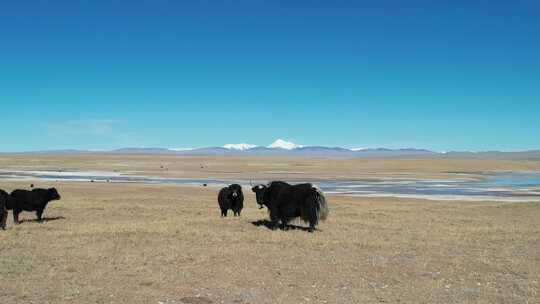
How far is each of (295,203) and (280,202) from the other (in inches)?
25.5

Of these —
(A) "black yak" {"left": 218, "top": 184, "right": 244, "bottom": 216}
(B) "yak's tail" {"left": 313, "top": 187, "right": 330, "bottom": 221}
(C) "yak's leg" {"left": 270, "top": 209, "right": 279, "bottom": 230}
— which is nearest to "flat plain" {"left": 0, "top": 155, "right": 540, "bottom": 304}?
(B) "yak's tail" {"left": 313, "top": 187, "right": 330, "bottom": 221}

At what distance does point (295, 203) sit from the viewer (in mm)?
19250

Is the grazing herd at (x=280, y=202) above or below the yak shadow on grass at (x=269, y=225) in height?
above

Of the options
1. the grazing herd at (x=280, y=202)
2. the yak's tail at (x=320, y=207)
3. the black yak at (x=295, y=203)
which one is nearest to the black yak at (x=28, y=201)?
the grazing herd at (x=280, y=202)

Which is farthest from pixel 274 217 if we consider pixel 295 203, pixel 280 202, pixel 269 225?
pixel 295 203

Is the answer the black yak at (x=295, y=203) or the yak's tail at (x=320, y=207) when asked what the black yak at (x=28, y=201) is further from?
the yak's tail at (x=320, y=207)

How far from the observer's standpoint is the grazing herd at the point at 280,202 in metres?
18.6

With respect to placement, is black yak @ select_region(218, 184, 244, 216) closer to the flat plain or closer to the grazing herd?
the flat plain

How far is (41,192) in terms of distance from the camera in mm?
20891

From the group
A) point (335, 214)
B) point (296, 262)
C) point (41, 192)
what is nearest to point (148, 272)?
point (296, 262)

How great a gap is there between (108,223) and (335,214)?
32.5 feet

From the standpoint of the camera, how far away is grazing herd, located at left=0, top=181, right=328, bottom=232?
18641 mm

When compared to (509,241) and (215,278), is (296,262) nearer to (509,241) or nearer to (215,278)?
(215,278)

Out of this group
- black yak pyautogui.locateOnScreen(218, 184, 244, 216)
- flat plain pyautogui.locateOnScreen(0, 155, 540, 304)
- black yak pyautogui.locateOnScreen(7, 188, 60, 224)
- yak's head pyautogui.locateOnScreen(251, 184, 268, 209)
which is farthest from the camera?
black yak pyautogui.locateOnScreen(218, 184, 244, 216)
